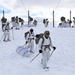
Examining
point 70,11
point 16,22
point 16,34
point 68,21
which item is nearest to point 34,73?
point 16,34

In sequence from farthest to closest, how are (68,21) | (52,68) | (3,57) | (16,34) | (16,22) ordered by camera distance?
(68,21)
(16,22)
(16,34)
(3,57)
(52,68)

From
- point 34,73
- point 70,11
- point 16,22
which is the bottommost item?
point 34,73

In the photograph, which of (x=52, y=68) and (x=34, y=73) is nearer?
(x=34, y=73)

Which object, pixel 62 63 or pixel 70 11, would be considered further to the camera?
pixel 70 11

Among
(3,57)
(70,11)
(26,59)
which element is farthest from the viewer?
(70,11)

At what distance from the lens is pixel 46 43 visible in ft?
36.2

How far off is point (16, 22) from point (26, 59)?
16.8 m

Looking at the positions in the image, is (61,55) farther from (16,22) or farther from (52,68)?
(16,22)

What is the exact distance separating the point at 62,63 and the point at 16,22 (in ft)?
59.4

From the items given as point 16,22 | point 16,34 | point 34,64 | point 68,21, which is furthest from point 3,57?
point 68,21

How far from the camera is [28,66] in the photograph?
12266 mm

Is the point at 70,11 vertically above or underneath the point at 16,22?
above

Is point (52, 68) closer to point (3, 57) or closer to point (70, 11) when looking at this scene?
point (3, 57)

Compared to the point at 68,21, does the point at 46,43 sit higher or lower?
lower
